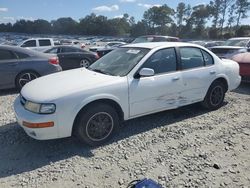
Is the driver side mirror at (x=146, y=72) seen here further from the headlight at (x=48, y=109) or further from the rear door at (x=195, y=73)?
the headlight at (x=48, y=109)

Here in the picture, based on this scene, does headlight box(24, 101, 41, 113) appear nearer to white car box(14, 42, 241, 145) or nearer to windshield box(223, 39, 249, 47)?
white car box(14, 42, 241, 145)

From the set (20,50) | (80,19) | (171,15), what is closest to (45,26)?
(80,19)

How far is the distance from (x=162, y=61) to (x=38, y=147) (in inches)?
100

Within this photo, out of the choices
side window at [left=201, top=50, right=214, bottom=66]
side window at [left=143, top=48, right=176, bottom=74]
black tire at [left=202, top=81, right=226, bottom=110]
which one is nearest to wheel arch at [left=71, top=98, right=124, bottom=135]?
side window at [left=143, top=48, right=176, bottom=74]

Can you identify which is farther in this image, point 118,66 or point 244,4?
point 244,4

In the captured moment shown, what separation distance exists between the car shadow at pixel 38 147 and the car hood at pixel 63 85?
2.58 feet

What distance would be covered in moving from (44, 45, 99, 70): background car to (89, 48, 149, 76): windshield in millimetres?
7214

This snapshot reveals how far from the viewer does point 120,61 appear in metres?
4.62

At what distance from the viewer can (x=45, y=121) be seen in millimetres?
3480

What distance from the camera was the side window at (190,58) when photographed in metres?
4.89

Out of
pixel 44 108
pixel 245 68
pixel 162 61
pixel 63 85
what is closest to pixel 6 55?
pixel 63 85

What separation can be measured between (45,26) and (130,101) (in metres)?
103

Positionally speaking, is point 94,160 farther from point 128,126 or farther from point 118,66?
point 118,66

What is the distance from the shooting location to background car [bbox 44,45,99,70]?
11.9 m
